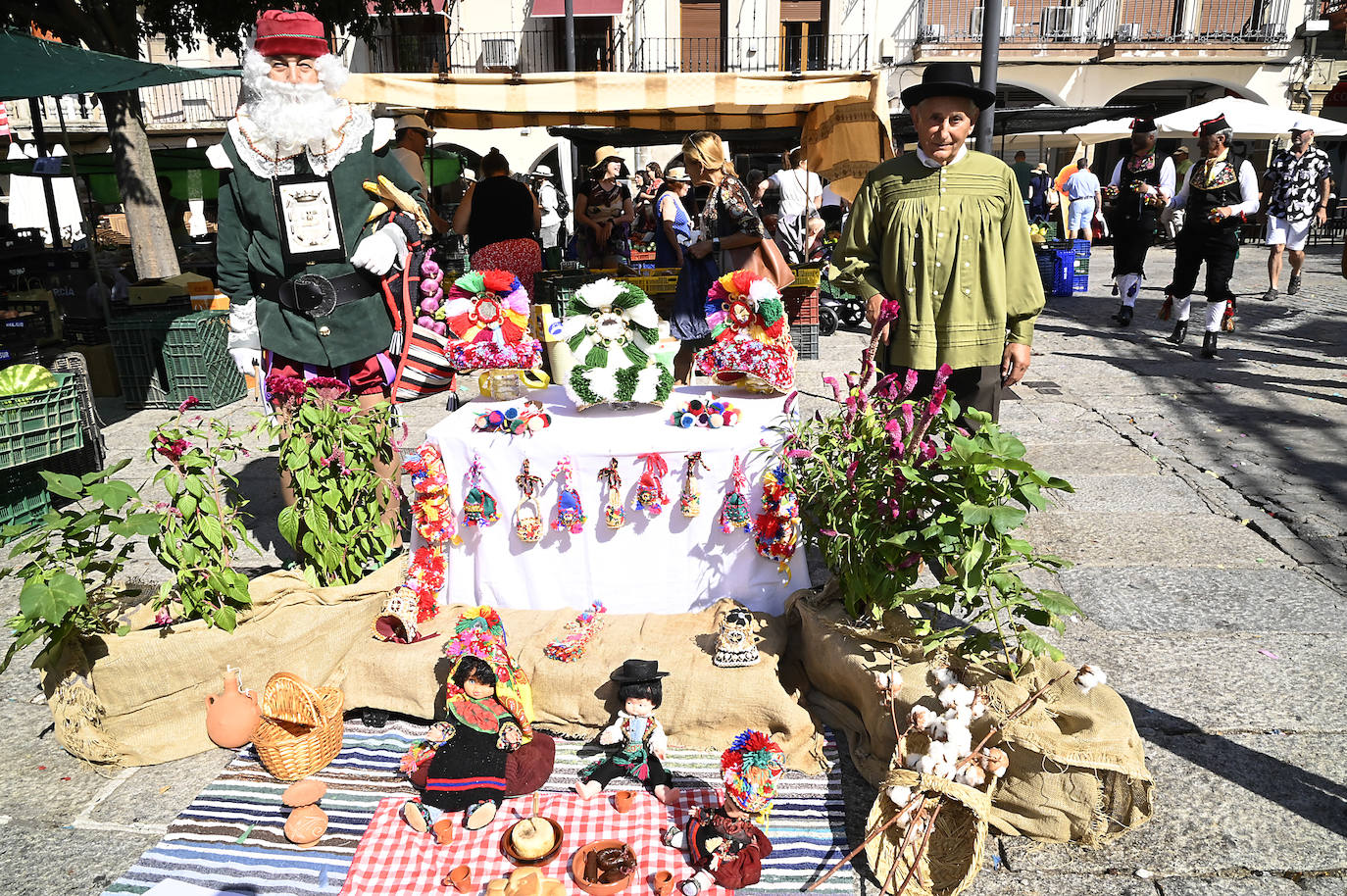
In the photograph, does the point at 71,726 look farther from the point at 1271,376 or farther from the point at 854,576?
the point at 1271,376

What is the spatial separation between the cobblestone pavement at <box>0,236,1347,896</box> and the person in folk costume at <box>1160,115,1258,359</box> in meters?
0.97

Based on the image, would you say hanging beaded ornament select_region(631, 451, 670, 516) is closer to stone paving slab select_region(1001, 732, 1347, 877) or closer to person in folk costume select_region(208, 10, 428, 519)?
person in folk costume select_region(208, 10, 428, 519)

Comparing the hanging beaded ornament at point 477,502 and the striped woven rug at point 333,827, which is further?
the hanging beaded ornament at point 477,502

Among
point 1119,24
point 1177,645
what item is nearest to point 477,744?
point 1177,645

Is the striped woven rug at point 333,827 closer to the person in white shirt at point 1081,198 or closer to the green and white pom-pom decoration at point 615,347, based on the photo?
the green and white pom-pom decoration at point 615,347

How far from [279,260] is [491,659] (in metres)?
2.13

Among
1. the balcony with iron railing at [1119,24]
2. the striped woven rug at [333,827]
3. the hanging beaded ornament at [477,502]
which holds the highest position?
the balcony with iron railing at [1119,24]

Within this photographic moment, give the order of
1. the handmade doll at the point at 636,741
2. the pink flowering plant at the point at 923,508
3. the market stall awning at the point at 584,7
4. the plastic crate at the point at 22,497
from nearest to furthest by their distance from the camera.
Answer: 1. the pink flowering plant at the point at 923,508
2. the handmade doll at the point at 636,741
3. the plastic crate at the point at 22,497
4. the market stall awning at the point at 584,7

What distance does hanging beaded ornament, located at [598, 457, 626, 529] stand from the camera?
3.65 metres

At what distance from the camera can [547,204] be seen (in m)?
13.8

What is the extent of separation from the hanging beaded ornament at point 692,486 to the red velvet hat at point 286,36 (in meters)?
2.41

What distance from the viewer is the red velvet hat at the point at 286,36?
3.83 m

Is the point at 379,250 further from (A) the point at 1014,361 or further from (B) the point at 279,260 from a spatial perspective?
(A) the point at 1014,361

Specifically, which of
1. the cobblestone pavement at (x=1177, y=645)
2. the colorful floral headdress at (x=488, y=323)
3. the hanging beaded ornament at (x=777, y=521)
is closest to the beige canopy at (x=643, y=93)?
the cobblestone pavement at (x=1177, y=645)
